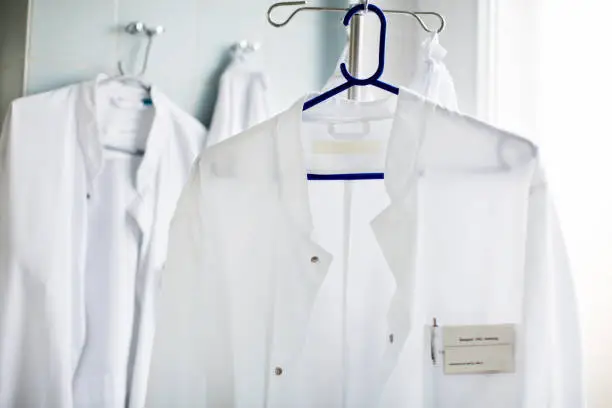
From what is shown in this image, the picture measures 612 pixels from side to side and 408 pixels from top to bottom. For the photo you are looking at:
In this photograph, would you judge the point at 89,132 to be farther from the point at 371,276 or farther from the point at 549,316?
the point at 549,316

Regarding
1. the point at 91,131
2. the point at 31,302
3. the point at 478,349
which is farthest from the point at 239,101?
the point at 478,349

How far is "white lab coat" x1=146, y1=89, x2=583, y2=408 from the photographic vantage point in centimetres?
85

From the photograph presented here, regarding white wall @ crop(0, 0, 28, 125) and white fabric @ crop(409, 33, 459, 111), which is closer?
white fabric @ crop(409, 33, 459, 111)

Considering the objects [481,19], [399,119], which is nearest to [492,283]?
[399,119]

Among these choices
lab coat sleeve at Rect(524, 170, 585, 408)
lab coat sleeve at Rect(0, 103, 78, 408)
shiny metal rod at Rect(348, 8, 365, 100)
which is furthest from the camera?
lab coat sleeve at Rect(0, 103, 78, 408)

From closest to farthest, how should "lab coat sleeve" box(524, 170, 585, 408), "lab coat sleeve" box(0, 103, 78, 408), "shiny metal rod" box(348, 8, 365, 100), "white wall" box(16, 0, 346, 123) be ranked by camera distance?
"lab coat sleeve" box(524, 170, 585, 408) → "shiny metal rod" box(348, 8, 365, 100) → "lab coat sleeve" box(0, 103, 78, 408) → "white wall" box(16, 0, 346, 123)

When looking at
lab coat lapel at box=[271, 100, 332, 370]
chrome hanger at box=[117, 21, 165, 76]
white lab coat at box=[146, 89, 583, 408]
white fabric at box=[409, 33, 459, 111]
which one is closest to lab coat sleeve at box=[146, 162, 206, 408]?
white lab coat at box=[146, 89, 583, 408]

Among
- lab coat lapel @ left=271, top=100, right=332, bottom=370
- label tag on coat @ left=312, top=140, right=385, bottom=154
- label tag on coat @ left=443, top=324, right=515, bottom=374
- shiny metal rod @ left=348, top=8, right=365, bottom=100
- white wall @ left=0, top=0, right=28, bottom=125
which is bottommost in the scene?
label tag on coat @ left=443, top=324, right=515, bottom=374

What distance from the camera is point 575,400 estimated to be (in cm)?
83

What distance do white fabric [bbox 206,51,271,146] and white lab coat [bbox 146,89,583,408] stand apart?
21.7 inches

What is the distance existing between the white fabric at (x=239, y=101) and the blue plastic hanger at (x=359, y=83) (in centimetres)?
57

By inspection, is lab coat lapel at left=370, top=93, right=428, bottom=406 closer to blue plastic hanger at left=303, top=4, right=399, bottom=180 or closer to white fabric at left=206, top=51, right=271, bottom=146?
blue plastic hanger at left=303, top=4, right=399, bottom=180

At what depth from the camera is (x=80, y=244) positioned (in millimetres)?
1279

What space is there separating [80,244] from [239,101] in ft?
1.68
